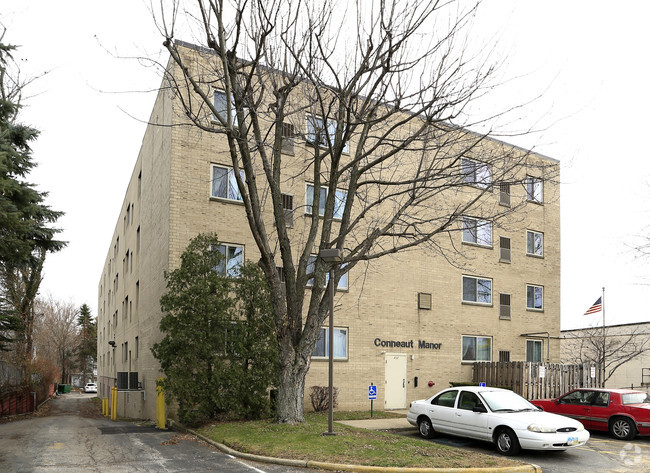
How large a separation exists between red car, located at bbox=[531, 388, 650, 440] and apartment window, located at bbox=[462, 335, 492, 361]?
7846 millimetres

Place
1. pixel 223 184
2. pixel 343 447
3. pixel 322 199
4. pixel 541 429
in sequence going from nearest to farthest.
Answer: pixel 343 447, pixel 541 429, pixel 223 184, pixel 322 199

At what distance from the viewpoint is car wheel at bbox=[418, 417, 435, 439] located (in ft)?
50.1

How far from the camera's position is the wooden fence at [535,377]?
2320cm

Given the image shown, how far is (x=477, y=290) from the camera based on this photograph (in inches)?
1042

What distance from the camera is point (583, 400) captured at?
1723 centimetres

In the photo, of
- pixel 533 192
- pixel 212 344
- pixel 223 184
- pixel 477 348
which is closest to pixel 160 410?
pixel 212 344

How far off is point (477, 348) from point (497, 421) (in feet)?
43.8

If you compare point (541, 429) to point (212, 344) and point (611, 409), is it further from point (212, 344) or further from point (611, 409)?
point (212, 344)

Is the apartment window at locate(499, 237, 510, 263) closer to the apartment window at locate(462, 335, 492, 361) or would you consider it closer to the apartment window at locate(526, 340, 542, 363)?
the apartment window at locate(462, 335, 492, 361)

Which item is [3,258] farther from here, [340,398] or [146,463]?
[340,398]

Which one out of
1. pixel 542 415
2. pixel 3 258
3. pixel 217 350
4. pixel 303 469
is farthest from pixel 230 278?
pixel 542 415

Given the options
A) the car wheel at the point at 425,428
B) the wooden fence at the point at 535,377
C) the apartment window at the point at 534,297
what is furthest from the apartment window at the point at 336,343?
the apartment window at the point at 534,297

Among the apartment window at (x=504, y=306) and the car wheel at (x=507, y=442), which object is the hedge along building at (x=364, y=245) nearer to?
the apartment window at (x=504, y=306)

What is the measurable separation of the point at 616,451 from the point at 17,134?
20232 mm
